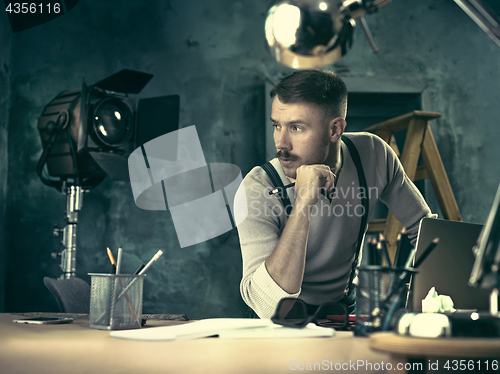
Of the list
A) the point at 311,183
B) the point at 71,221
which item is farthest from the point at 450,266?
the point at 71,221

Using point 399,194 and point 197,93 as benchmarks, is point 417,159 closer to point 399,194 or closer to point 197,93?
point 399,194

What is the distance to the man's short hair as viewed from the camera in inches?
52.7

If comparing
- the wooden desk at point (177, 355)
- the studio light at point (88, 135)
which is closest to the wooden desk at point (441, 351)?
the wooden desk at point (177, 355)

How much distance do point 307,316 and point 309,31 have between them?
19.2 inches

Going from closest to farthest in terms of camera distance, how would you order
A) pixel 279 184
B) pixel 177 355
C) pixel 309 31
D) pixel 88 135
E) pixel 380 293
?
pixel 177 355, pixel 380 293, pixel 309 31, pixel 279 184, pixel 88 135

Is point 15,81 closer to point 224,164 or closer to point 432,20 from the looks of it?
point 224,164

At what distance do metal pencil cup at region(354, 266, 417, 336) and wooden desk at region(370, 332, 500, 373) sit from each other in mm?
210

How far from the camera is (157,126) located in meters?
2.55

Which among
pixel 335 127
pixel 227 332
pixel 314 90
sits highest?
pixel 314 90

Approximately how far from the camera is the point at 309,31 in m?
0.76

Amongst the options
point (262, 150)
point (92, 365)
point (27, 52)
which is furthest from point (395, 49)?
point (92, 365)

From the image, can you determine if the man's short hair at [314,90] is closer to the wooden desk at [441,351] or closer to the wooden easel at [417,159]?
the wooden desk at [441,351]

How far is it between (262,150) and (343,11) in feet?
7.54

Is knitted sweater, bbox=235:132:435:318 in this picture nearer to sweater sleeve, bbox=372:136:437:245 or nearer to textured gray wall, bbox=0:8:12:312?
sweater sleeve, bbox=372:136:437:245
